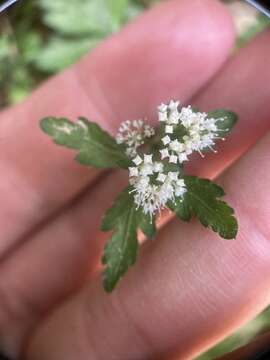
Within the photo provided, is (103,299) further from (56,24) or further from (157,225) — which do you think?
(56,24)

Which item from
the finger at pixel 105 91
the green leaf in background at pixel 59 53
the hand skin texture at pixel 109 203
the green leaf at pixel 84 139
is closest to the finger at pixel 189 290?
the hand skin texture at pixel 109 203

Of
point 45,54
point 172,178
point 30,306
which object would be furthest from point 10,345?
point 45,54

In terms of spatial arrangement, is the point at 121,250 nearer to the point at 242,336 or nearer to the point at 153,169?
the point at 153,169

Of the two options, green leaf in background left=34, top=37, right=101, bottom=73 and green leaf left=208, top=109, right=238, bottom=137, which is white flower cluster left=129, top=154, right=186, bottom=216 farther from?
green leaf in background left=34, top=37, right=101, bottom=73

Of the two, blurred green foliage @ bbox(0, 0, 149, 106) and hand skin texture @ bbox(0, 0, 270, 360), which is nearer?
hand skin texture @ bbox(0, 0, 270, 360)

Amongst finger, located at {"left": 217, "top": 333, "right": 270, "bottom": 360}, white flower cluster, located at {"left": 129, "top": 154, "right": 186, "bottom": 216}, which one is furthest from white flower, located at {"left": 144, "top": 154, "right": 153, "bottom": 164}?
finger, located at {"left": 217, "top": 333, "right": 270, "bottom": 360}

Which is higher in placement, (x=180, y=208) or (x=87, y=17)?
(x=87, y=17)

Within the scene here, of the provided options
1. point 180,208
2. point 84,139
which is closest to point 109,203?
point 84,139

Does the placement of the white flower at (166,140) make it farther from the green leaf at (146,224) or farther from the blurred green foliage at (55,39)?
the blurred green foliage at (55,39)
